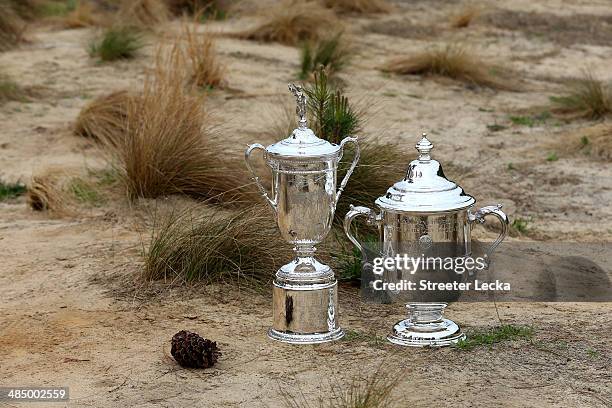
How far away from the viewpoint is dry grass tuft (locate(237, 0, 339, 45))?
12.3m

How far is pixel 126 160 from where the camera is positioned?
702cm

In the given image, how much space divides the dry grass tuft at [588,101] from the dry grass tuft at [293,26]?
2.87m

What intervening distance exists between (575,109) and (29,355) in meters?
6.20

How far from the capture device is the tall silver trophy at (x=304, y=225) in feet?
16.3

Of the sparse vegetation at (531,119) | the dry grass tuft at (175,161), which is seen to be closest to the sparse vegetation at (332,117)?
the dry grass tuft at (175,161)

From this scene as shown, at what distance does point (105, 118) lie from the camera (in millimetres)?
8625

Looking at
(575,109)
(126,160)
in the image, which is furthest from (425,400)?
(575,109)

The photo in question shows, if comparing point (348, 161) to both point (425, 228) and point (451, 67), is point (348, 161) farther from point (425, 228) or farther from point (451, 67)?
point (451, 67)

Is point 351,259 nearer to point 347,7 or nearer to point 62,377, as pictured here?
point 62,377

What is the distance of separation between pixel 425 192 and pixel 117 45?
270 inches

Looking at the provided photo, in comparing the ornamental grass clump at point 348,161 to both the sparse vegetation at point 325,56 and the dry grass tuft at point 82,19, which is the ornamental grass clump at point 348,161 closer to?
the sparse vegetation at point 325,56

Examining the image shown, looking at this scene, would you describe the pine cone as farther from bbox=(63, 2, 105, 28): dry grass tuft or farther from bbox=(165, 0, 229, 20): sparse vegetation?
bbox=(165, 0, 229, 20): sparse vegetation

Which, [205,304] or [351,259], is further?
[351,259]

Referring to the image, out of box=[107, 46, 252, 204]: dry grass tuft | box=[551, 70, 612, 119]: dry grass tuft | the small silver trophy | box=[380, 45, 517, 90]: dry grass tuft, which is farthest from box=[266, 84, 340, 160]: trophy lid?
box=[380, 45, 517, 90]: dry grass tuft
